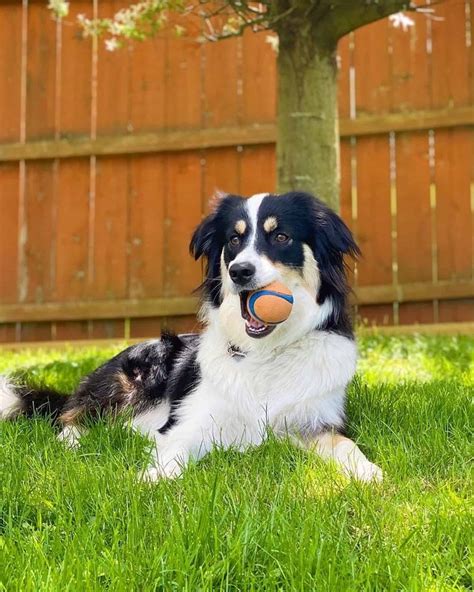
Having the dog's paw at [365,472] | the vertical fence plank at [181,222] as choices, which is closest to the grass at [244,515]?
the dog's paw at [365,472]

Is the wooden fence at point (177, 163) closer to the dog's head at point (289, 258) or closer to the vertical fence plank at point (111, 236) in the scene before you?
the vertical fence plank at point (111, 236)

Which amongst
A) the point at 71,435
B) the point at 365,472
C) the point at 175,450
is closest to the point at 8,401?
the point at 71,435

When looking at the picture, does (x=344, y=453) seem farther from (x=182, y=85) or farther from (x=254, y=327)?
(x=182, y=85)

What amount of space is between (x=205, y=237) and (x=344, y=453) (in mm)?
1148

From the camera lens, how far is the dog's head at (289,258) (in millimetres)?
3176

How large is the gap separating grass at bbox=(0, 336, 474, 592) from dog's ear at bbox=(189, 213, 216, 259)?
82 cm

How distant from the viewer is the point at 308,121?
5.21m

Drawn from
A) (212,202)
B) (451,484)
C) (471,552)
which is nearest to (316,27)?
(212,202)

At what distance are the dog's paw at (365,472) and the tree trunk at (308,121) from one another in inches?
112

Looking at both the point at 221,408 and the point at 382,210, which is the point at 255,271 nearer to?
the point at 221,408

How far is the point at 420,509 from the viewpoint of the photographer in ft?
7.22

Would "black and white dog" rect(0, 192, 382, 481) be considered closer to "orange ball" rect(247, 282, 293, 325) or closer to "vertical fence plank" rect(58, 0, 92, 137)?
"orange ball" rect(247, 282, 293, 325)

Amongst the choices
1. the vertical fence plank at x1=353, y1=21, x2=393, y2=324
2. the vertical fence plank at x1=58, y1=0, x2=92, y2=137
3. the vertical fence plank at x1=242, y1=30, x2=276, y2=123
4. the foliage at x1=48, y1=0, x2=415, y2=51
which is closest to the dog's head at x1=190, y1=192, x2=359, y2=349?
the foliage at x1=48, y1=0, x2=415, y2=51

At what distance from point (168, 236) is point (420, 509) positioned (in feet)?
16.6
